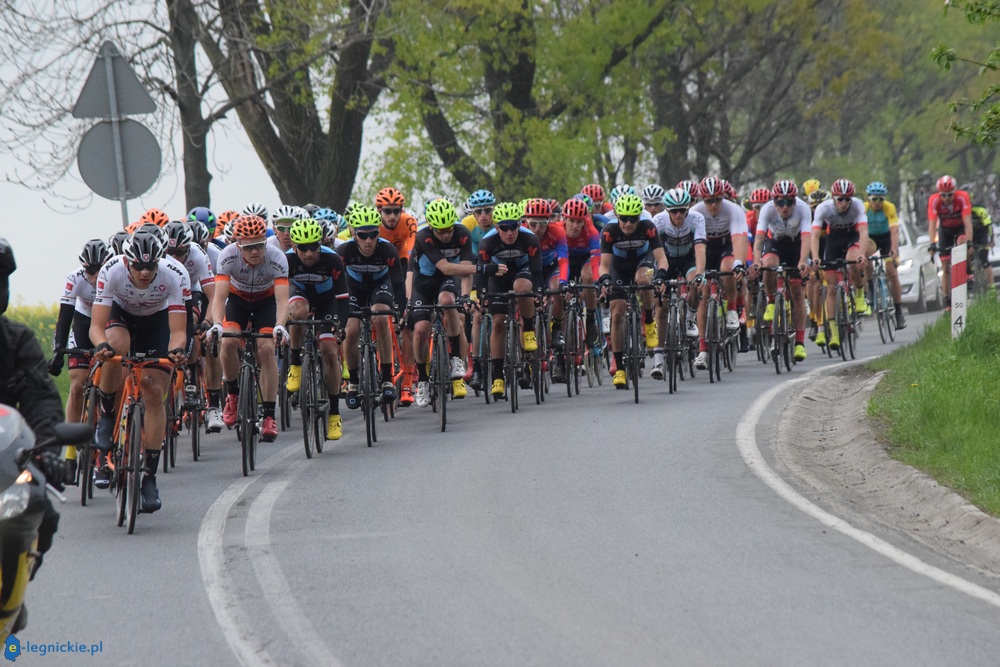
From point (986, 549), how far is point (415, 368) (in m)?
8.69

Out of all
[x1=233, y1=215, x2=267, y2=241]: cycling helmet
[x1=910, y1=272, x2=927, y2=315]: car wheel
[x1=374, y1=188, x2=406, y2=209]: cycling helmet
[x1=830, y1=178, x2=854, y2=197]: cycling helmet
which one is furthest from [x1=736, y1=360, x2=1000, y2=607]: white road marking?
[x1=910, y1=272, x2=927, y2=315]: car wheel

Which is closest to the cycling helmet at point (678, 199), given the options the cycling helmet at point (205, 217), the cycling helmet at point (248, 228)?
the cycling helmet at point (205, 217)

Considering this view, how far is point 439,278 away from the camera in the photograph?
1590cm

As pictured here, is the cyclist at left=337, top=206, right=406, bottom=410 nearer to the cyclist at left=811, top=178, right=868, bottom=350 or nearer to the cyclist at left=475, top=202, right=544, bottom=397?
the cyclist at left=475, top=202, right=544, bottom=397

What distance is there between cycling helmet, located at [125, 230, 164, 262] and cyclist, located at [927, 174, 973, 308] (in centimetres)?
1610

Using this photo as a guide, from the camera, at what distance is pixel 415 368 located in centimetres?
1609

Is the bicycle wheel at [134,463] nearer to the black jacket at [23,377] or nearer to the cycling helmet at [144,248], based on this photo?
the cycling helmet at [144,248]

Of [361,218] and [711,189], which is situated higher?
[711,189]

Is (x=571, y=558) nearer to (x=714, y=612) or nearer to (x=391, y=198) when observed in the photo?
(x=714, y=612)

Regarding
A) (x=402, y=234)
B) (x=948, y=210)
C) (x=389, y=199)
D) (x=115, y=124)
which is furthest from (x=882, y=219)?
(x=115, y=124)

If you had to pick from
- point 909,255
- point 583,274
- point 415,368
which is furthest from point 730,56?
point 415,368

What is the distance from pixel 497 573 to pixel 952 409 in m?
5.06

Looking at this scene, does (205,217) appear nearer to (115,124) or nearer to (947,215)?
(115,124)

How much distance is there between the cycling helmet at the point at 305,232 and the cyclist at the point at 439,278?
190cm
